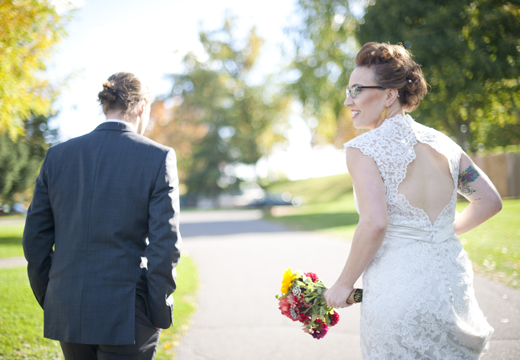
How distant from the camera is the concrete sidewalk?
4.20 m

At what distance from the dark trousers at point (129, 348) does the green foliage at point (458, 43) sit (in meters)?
12.7

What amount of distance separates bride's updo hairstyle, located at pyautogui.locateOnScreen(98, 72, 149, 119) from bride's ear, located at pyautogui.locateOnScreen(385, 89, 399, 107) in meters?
1.42

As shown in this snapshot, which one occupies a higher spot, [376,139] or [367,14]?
[367,14]

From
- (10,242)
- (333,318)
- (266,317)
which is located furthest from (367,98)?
(10,242)

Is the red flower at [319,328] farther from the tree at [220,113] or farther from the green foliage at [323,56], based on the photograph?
the tree at [220,113]

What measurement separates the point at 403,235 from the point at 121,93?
174 centimetres

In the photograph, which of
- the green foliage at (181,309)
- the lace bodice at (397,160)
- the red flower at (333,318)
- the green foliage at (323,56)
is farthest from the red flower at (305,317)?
the green foliage at (323,56)

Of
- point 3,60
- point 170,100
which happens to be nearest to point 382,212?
point 3,60

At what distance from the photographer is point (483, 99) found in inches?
551

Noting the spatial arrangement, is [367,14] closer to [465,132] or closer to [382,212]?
[465,132]

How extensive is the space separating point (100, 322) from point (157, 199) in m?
0.72

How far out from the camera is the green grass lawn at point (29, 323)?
420cm

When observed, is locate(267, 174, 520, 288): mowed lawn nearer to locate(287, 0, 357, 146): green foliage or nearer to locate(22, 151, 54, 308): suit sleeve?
locate(287, 0, 357, 146): green foliage

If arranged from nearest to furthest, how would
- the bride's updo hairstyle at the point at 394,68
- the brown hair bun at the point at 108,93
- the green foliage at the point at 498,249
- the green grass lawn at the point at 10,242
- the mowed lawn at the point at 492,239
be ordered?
the bride's updo hairstyle at the point at 394,68 → the brown hair bun at the point at 108,93 → the green foliage at the point at 498,249 → the mowed lawn at the point at 492,239 → the green grass lawn at the point at 10,242
